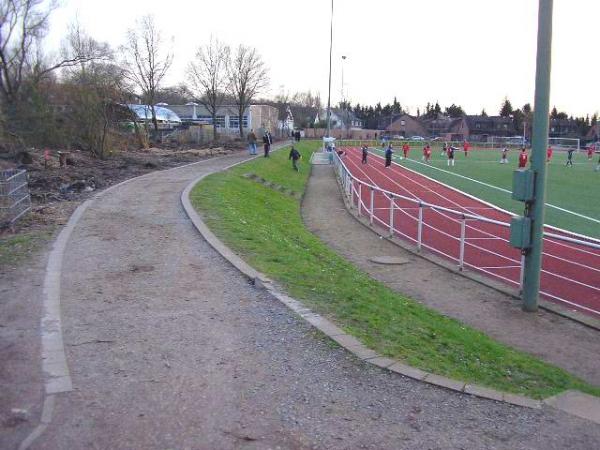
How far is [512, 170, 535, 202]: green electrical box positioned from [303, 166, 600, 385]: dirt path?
1.83m

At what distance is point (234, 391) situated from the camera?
485 cm

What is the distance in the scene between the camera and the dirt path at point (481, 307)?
7.77m

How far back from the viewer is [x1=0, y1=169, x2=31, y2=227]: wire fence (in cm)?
1248

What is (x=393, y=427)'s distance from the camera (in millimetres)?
4367

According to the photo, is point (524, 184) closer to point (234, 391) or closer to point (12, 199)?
point (234, 391)

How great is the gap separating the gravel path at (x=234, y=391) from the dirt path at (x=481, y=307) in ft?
10.1

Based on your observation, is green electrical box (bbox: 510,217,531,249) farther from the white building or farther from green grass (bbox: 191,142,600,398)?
the white building

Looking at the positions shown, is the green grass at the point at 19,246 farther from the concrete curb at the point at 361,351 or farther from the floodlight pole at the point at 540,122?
the floodlight pole at the point at 540,122

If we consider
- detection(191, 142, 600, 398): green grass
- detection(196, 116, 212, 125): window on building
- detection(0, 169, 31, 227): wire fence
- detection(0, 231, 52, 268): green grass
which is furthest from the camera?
detection(196, 116, 212, 125): window on building

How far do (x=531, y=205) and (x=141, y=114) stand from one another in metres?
53.0

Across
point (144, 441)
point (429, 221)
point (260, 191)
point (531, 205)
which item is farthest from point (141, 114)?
point (144, 441)

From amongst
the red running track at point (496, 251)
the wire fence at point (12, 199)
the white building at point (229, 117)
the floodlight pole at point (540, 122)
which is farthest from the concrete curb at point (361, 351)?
the white building at point (229, 117)

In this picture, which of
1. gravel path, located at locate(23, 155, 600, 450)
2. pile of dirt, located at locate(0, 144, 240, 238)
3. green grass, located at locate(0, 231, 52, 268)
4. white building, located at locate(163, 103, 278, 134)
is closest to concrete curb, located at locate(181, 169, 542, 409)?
gravel path, located at locate(23, 155, 600, 450)

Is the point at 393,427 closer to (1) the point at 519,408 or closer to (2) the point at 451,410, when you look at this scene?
(2) the point at 451,410
